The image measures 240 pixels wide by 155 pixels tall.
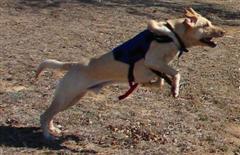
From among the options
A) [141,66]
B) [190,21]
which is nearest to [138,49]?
[141,66]

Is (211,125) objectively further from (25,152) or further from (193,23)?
(25,152)

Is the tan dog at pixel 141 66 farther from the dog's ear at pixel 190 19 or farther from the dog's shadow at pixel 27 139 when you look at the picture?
the dog's shadow at pixel 27 139

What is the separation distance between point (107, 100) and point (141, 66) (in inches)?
58.8

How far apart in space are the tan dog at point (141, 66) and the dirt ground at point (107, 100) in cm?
30

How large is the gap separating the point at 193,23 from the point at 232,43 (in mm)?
5174

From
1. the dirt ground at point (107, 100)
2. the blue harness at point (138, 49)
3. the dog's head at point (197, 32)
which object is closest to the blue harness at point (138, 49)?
the blue harness at point (138, 49)

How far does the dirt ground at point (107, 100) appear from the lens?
6227mm

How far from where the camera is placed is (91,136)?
20.8 ft

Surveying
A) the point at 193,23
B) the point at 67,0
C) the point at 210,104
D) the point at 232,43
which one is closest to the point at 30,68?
the point at 210,104

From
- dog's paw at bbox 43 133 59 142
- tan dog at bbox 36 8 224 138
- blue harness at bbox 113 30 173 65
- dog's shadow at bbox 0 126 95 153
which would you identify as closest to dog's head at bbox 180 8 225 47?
tan dog at bbox 36 8 224 138

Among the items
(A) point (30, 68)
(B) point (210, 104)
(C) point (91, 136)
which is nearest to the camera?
(C) point (91, 136)

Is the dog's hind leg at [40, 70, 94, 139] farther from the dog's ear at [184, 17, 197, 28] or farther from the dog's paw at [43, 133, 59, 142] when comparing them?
the dog's ear at [184, 17, 197, 28]

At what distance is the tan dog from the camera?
6000mm

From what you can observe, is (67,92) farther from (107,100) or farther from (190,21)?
(107,100)
